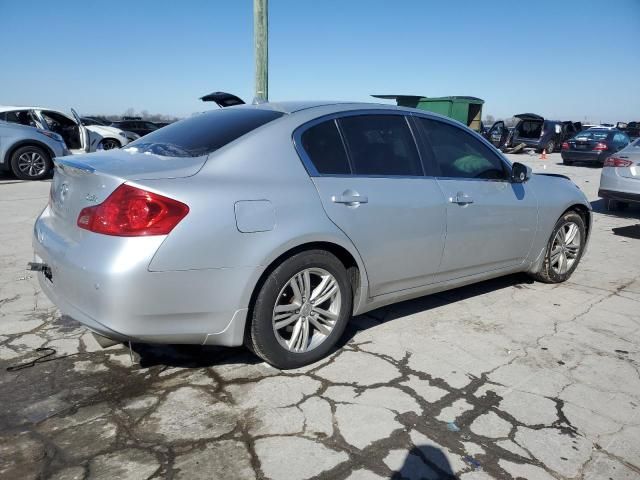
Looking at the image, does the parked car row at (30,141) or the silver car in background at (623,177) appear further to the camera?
the parked car row at (30,141)

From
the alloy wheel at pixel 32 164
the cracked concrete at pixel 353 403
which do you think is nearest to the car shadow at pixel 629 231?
the cracked concrete at pixel 353 403

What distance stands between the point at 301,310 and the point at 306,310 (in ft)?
0.11

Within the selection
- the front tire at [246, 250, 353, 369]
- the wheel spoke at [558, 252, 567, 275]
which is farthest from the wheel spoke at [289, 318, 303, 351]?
the wheel spoke at [558, 252, 567, 275]

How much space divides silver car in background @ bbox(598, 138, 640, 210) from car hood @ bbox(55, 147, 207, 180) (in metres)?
7.21

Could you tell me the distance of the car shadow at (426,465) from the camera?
213 centimetres

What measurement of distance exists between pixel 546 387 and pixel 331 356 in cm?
127

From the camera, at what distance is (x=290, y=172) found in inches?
111

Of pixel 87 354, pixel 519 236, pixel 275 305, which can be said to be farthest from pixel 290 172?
pixel 519 236

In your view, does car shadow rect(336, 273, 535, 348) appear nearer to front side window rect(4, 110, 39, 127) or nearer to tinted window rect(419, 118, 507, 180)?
tinted window rect(419, 118, 507, 180)

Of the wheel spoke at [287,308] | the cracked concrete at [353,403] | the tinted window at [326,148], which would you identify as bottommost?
the cracked concrete at [353,403]

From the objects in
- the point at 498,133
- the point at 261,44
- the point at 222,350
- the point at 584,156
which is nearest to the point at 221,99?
the point at 261,44

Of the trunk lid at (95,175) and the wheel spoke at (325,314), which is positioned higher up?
the trunk lid at (95,175)

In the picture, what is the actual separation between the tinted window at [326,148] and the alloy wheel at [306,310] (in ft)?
2.04

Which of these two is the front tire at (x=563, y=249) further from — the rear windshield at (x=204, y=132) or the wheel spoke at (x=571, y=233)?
the rear windshield at (x=204, y=132)
